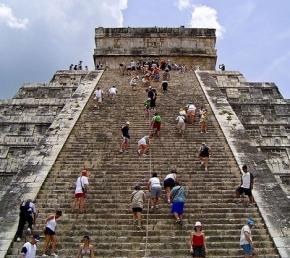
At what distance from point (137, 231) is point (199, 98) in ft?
37.4

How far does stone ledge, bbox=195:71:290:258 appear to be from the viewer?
1142cm

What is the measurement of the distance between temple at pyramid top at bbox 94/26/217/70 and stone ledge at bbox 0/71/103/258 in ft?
42.8

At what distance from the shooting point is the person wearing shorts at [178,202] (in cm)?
1180

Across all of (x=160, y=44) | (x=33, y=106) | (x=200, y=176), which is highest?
(x=160, y=44)

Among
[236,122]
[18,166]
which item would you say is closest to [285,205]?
[236,122]

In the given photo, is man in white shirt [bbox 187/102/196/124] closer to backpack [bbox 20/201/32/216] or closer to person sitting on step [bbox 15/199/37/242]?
person sitting on step [bbox 15/199/37/242]

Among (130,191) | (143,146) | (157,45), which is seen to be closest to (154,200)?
(130,191)

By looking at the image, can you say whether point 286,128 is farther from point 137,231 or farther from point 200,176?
point 137,231

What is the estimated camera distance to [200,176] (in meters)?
14.4

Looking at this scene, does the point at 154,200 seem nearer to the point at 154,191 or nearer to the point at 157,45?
the point at 154,191

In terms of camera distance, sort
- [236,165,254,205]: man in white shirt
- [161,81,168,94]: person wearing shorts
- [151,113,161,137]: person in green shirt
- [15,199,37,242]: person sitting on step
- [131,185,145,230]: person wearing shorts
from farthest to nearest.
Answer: [161,81,168,94]: person wearing shorts → [151,113,161,137]: person in green shirt → [236,165,254,205]: man in white shirt → [131,185,145,230]: person wearing shorts → [15,199,37,242]: person sitting on step

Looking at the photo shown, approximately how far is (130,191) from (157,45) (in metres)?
21.5

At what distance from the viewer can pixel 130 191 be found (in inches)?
533

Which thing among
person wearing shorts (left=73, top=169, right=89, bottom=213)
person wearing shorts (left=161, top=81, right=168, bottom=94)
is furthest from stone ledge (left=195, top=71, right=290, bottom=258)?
person wearing shorts (left=73, top=169, right=89, bottom=213)
